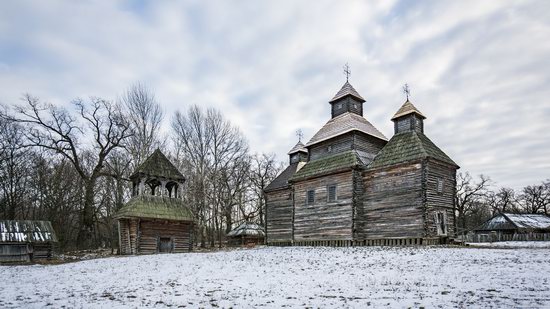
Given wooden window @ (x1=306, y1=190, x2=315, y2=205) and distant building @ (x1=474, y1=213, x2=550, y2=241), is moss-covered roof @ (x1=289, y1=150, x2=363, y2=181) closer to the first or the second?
wooden window @ (x1=306, y1=190, x2=315, y2=205)

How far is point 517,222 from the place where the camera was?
1753 inches

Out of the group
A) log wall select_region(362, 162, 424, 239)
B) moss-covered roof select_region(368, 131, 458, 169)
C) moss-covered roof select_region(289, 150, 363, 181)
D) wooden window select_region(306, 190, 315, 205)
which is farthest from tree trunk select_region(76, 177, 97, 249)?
moss-covered roof select_region(368, 131, 458, 169)

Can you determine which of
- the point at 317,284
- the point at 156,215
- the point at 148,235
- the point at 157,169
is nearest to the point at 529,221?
the point at 156,215

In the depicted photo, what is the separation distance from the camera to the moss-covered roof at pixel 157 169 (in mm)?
29406

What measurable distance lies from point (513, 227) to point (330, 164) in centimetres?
2992

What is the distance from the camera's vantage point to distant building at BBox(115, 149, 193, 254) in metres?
27.6

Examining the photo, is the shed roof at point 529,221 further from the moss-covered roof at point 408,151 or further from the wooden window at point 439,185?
the wooden window at point 439,185

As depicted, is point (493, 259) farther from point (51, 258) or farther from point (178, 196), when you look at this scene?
point (51, 258)

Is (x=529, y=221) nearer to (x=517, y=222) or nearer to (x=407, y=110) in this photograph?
(x=517, y=222)

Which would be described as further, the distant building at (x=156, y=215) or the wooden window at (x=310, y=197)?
the wooden window at (x=310, y=197)

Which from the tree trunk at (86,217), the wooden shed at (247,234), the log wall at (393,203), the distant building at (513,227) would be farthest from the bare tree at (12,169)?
the distant building at (513,227)

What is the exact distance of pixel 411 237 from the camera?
74.7 ft

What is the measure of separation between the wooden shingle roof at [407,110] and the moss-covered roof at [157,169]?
60.3 ft

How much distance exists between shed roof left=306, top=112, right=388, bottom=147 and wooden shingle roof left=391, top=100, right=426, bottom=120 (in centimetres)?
Result: 233
